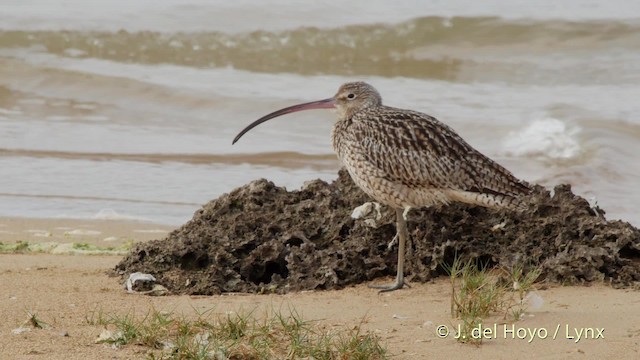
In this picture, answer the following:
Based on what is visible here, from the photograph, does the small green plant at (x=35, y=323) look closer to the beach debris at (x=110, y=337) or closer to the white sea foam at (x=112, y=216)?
the beach debris at (x=110, y=337)

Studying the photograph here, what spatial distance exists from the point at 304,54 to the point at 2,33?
15.4 feet

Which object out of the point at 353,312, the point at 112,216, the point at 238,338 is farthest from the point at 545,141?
the point at 238,338

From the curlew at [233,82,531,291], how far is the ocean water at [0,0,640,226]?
2957 millimetres

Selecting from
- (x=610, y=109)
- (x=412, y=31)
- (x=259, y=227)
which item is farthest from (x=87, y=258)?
(x=412, y=31)

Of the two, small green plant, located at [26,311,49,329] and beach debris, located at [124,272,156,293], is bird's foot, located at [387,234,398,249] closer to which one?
beach debris, located at [124,272,156,293]

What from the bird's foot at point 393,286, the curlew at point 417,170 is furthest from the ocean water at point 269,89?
the bird's foot at point 393,286

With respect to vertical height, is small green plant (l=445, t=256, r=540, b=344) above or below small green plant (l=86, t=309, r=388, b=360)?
above

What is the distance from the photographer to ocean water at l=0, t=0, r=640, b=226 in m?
11.2

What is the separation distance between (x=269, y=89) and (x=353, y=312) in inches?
395

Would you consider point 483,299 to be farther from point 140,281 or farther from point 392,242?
point 140,281

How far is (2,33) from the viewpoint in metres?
18.4

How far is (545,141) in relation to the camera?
12.8 m

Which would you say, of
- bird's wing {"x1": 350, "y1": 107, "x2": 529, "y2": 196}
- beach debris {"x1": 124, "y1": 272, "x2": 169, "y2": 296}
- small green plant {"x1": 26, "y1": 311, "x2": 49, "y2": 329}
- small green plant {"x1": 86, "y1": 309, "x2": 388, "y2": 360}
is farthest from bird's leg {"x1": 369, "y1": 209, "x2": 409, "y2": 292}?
small green plant {"x1": 26, "y1": 311, "x2": 49, "y2": 329}

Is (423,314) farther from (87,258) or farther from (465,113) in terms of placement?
(465,113)
